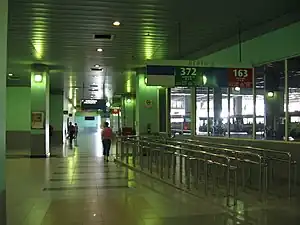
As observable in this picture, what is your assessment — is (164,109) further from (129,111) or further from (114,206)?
(129,111)

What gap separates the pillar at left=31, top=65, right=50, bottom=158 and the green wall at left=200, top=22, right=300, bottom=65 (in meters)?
8.30

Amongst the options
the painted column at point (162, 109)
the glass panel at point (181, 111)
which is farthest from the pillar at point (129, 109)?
the glass panel at point (181, 111)

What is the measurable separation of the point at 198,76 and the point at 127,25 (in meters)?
2.10

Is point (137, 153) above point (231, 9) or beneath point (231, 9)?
beneath

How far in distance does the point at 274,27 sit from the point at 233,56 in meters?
2.17

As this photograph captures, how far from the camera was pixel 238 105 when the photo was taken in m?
11.8

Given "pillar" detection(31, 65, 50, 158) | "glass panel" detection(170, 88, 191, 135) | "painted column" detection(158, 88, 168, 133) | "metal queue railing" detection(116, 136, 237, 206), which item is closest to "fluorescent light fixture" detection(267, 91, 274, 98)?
"metal queue railing" detection(116, 136, 237, 206)

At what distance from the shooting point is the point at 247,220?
581 cm

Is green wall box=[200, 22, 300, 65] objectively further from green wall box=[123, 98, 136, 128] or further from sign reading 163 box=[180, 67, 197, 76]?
green wall box=[123, 98, 136, 128]

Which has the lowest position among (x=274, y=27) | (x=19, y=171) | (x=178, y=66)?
(x=19, y=171)

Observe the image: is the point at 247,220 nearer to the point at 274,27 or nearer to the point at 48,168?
the point at 274,27

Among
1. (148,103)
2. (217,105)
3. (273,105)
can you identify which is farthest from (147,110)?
(273,105)

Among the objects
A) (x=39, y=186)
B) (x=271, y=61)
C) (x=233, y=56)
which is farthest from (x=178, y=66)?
(x=39, y=186)

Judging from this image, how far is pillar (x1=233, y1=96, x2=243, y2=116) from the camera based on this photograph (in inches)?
455
